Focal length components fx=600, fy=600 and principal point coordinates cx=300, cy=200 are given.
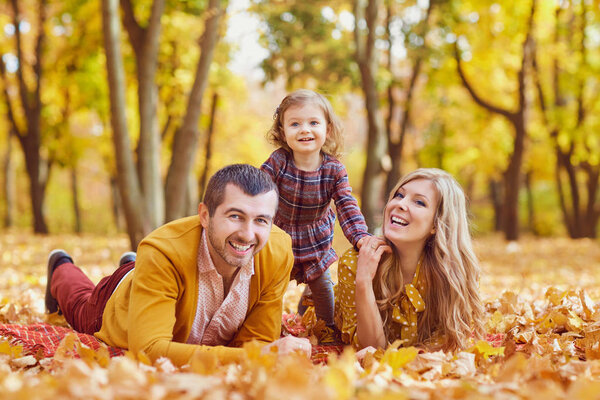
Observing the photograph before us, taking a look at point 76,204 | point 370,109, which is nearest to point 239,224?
point 370,109

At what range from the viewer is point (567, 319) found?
3.58 metres

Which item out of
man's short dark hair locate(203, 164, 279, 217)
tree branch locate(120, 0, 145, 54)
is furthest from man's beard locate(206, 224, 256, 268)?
tree branch locate(120, 0, 145, 54)

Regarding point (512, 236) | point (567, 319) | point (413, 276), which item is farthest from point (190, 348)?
point (512, 236)

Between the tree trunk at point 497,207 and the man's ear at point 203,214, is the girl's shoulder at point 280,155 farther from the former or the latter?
the tree trunk at point 497,207

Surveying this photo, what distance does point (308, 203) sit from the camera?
397cm

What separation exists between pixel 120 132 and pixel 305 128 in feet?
13.2

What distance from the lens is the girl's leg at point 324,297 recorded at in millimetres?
3996

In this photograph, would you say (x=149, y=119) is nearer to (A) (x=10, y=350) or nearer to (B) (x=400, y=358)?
(A) (x=10, y=350)

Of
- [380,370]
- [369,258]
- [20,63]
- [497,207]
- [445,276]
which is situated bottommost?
[497,207]

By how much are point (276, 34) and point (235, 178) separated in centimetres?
973

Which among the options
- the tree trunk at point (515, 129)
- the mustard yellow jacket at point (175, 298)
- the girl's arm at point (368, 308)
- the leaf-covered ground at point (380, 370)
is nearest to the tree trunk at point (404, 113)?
the tree trunk at point (515, 129)

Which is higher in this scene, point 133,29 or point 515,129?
point 133,29

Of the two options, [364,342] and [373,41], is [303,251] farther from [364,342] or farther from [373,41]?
[373,41]

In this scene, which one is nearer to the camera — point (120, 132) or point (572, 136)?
point (120, 132)
